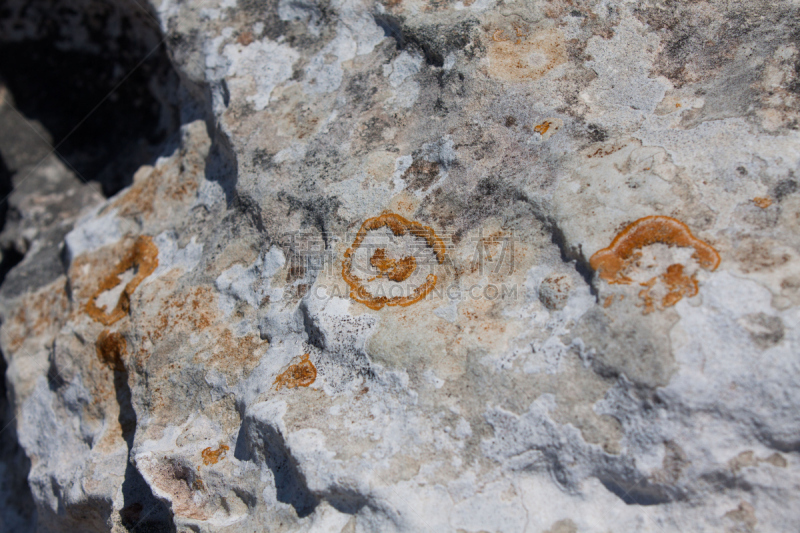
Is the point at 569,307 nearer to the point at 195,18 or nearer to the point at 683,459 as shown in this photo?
the point at 683,459

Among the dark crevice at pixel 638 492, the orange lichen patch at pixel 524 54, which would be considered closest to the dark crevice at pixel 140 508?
the dark crevice at pixel 638 492

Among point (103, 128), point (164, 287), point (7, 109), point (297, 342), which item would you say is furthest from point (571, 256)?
point (7, 109)

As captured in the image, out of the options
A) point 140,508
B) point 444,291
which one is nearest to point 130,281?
point 140,508

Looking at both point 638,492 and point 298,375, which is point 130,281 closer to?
point 298,375

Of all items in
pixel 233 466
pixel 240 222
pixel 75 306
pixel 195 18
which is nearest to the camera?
pixel 233 466

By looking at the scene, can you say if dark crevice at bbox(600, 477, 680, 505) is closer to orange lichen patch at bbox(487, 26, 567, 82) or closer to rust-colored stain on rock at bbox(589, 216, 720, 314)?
rust-colored stain on rock at bbox(589, 216, 720, 314)
